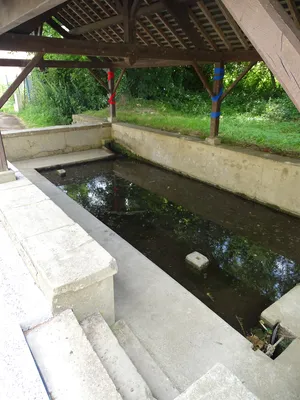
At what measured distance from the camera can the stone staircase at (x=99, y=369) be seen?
133 centimetres

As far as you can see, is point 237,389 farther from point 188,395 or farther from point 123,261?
point 123,261

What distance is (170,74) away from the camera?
13.3m

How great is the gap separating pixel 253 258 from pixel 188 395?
10.5 ft

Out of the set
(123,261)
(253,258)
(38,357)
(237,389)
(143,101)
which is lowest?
(253,258)

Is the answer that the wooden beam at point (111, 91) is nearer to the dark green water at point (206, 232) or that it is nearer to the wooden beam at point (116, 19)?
the wooden beam at point (116, 19)

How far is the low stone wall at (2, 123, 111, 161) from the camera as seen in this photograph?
313 inches

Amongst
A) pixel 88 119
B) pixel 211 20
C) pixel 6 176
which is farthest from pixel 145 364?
pixel 88 119

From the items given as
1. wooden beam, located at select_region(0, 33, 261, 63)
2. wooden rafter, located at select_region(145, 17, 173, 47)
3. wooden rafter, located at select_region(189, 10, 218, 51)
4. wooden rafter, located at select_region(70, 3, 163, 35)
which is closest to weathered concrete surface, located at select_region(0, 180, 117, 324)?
wooden beam, located at select_region(0, 33, 261, 63)

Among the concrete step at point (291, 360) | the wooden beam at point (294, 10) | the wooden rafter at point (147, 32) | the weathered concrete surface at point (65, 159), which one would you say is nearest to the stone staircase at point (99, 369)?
the concrete step at point (291, 360)

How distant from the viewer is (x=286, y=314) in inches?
106

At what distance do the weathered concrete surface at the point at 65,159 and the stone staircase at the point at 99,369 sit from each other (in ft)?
21.0

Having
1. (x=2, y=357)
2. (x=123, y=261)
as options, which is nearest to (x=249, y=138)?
(x=123, y=261)

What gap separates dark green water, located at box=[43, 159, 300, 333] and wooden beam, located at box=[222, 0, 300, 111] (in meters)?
2.55

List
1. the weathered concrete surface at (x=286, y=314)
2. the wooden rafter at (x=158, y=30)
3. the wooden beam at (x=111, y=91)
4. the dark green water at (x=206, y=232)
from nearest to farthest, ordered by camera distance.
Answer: the weathered concrete surface at (x=286, y=314) < the dark green water at (x=206, y=232) < the wooden rafter at (x=158, y=30) < the wooden beam at (x=111, y=91)
